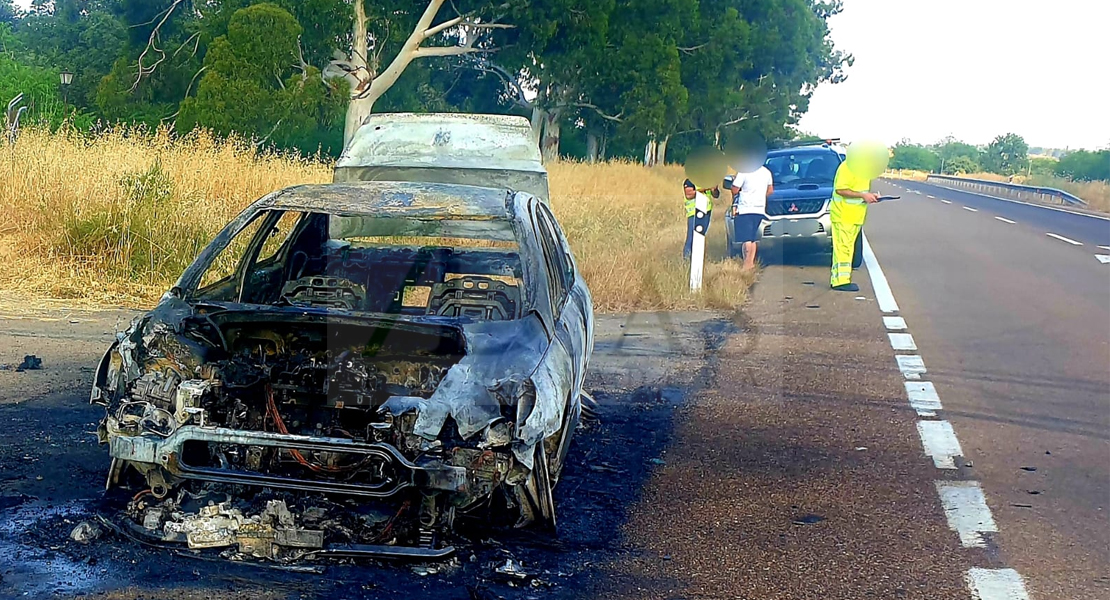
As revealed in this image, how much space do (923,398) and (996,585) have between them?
3.45 metres

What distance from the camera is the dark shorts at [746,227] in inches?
540

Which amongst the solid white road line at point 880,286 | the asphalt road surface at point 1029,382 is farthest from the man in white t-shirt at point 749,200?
the asphalt road surface at point 1029,382

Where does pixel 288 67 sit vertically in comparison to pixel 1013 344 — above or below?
above

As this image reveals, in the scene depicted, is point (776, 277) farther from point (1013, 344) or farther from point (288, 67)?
point (288, 67)

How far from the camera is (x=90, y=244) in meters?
11.0

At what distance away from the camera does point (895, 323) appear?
35.6 ft

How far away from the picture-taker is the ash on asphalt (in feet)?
12.9

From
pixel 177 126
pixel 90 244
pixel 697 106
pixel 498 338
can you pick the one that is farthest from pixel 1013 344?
pixel 697 106

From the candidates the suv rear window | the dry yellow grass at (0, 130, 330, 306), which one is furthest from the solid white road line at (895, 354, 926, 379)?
the suv rear window

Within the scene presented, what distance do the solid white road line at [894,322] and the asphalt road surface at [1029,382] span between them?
0.57 ft

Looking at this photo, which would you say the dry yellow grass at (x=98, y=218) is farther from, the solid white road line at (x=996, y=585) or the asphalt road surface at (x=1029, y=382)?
the solid white road line at (x=996, y=585)

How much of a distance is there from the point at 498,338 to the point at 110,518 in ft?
5.72

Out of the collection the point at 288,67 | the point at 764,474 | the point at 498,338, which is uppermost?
the point at 288,67

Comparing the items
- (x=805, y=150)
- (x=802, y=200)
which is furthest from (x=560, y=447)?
(x=805, y=150)
